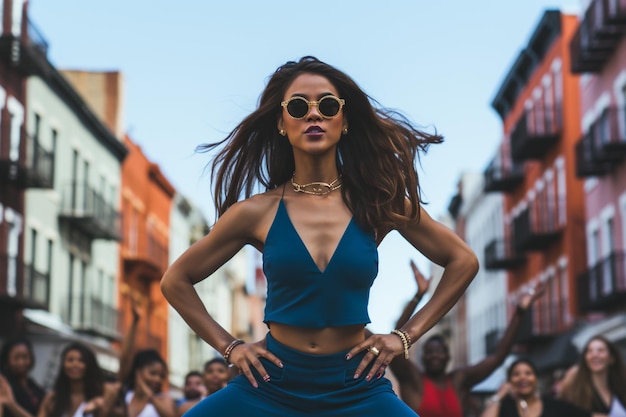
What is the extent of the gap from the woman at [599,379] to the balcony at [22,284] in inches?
1108

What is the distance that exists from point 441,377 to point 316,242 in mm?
7030

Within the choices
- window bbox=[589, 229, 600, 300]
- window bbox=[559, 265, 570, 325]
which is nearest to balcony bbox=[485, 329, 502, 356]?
window bbox=[559, 265, 570, 325]

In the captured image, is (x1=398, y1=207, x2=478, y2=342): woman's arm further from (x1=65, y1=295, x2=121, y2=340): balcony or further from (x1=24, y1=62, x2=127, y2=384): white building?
(x1=65, y1=295, x2=121, y2=340): balcony

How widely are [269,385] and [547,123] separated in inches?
1922

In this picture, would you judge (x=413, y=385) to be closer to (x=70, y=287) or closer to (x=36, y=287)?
(x=36, y=287)

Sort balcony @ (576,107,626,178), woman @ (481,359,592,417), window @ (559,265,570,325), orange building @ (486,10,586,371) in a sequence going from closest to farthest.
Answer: woman @ (481,359,592,417)
balcony @ (576,107,626,178)
orange building @ (486,10,586,371)
window @ (559,265,570,325)

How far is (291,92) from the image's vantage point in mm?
5262

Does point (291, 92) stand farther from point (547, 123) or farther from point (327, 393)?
point (547, 123)

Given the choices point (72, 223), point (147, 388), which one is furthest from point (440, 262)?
point (72, 223)

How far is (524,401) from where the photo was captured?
483 inches

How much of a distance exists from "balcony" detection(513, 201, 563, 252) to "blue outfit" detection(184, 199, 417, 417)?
153 ft

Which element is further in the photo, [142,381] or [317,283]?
[142,381]

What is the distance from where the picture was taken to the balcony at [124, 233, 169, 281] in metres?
62.6

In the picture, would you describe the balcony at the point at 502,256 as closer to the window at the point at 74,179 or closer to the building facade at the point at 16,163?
the window at the point at 74,179
